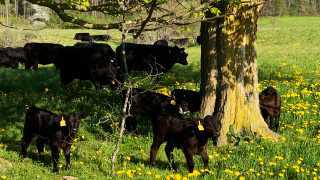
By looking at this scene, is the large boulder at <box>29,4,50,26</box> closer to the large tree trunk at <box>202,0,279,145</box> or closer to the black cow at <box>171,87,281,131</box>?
the black cow at <box>171,87,281,131</box>

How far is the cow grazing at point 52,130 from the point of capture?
11258 millimetres

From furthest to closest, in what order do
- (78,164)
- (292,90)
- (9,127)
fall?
(292,90)
(9,127)
(78,164)

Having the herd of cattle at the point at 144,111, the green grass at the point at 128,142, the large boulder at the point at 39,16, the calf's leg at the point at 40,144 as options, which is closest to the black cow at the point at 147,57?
the herd of cattle at the point at 144,111

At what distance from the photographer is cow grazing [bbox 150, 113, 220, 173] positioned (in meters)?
10.9

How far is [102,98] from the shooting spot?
1728cm

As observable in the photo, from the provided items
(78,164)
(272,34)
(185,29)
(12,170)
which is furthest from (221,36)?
(272,34)

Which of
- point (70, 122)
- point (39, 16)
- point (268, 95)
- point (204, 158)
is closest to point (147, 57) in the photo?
point (268, 95)

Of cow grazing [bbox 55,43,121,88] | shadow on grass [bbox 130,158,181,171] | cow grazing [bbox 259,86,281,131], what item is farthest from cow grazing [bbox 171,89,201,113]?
cow grazing [bbox 55,43,121,88]

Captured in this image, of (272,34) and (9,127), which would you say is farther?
(272,34)

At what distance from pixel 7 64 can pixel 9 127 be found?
15.4 m

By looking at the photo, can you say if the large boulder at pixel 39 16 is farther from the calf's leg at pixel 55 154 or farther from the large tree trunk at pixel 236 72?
the calf's leg at pixel 55 154

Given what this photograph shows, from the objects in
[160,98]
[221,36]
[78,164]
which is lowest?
[78,164]

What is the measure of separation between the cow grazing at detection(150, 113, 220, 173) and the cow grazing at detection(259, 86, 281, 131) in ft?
11.0

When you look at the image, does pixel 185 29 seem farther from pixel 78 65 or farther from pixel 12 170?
pixel 78 65
